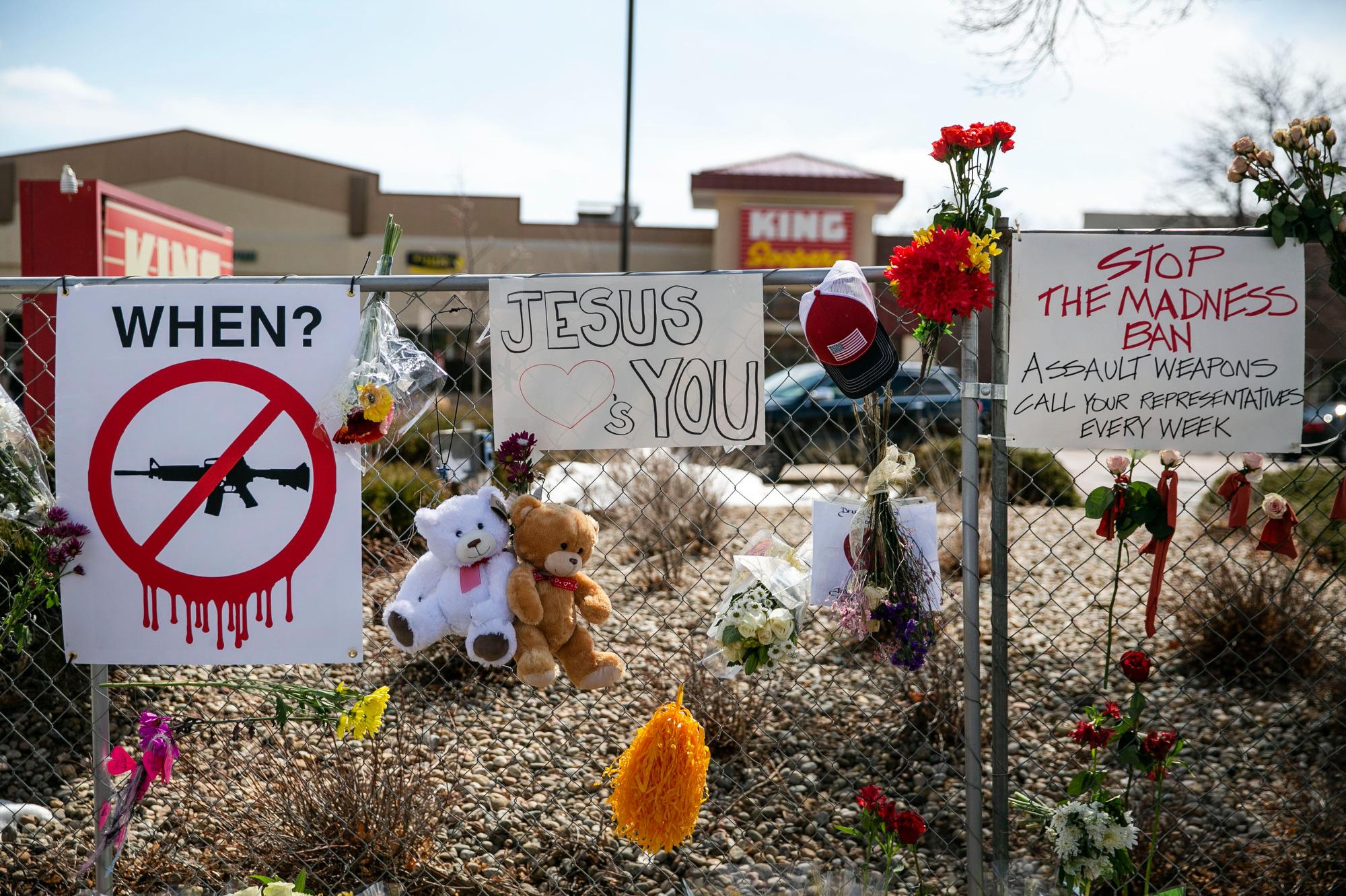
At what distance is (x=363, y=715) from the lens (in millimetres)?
2219

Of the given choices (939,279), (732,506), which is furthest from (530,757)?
(732,506)

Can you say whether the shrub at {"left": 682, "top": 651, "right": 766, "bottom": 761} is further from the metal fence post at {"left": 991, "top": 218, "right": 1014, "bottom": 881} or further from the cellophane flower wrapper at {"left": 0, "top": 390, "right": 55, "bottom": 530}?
the cellophane flower wrapper at {"left": 0, "top": 390, "right": 55, "bottom": 530}

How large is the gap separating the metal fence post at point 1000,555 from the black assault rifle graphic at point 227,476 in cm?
160

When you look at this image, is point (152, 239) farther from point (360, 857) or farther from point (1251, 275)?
point (1251, 275)

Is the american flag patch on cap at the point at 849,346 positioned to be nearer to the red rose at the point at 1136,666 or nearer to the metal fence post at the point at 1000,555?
the metal fence post at the point at 1000,555

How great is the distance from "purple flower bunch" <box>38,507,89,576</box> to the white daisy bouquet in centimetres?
235

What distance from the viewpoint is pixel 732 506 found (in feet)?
25.7

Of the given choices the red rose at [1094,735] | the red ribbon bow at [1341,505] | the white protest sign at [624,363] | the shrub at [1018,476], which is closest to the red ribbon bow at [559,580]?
the white protest sign at [624,363]

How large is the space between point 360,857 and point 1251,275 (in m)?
2.70

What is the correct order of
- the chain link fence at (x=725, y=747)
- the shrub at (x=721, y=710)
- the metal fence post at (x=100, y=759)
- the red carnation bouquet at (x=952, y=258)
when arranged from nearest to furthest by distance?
1. the red carnation bouquet at (x=952, y=258)
2. the metal fence post at (x=100, y=759)
3. the chain link fence at (x=725, y=747)
4. the shrub at (x=721, y=710)

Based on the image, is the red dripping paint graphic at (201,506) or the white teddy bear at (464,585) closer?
the white teddy bear at (464,585)

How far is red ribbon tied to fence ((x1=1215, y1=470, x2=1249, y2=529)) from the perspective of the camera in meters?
2.28

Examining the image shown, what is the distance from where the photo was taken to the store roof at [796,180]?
2286 centimetres

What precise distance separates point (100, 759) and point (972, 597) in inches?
82.9
